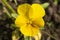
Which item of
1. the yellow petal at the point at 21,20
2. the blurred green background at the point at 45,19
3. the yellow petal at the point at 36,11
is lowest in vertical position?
the blurred green background at the point at 45,19

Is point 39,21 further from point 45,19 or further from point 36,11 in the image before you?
point 45,19

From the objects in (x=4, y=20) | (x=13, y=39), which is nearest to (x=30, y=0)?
(x=4, y=20)

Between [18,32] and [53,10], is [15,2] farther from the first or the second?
[53,10]

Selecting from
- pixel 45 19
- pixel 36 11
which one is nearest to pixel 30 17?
pixel 36 11

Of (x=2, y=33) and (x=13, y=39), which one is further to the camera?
(x=2, y=33)

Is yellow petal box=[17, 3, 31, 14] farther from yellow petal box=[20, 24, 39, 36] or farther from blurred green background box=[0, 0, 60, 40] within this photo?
blurred green background box=[0, 0, 60, 40]

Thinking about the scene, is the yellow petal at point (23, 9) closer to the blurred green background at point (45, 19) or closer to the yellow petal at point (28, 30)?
the yellow petal at point (28, 30)

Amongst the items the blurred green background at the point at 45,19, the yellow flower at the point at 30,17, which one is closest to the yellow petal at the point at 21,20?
the yellow flower at the point at 30,17
